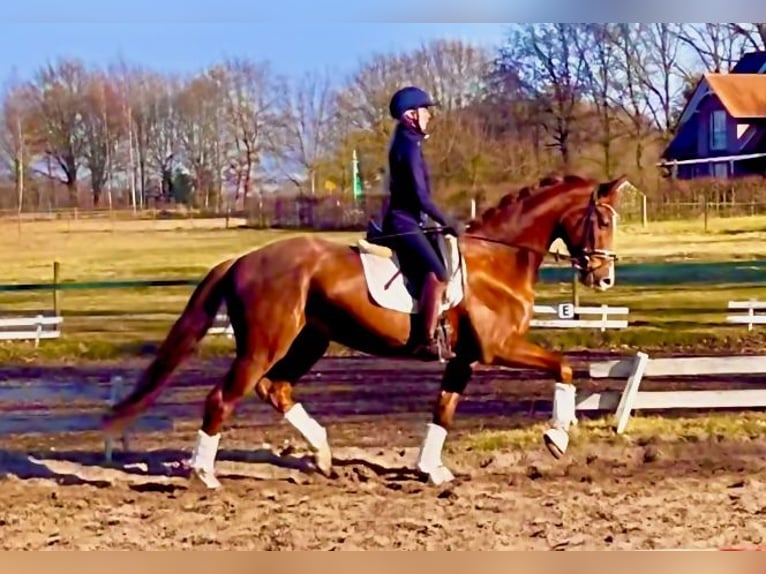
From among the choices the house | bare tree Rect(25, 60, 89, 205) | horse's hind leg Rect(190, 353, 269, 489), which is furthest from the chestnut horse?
bare tree Rect(25, 60, 89, 205)

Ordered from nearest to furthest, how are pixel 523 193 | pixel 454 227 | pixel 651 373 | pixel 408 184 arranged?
1. pixel 408 184
2. pixel 454 227
3. pixel 523 193
4. pixel 651 373

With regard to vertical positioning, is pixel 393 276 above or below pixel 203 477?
above

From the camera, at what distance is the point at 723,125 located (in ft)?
15.2

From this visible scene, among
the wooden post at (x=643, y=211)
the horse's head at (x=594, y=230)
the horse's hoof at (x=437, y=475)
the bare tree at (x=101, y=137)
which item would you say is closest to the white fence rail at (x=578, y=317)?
the horse's head at (x=594, y=230)

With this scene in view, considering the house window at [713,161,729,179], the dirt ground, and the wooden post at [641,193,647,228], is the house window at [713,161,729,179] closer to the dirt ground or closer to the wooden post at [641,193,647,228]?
the wooden post at [641,193,647,228]

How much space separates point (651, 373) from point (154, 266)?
2.03 metres

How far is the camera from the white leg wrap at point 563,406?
4.70 meters

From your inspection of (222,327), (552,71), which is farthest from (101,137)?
(552,71)

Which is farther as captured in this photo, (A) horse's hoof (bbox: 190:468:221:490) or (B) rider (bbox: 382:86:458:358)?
(A) horse's hoof (bbox: 190:468:221:490)

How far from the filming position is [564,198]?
4.66m

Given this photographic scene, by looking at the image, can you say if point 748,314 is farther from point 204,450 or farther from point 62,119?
point 62,119

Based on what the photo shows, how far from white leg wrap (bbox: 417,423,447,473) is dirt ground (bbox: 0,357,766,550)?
0.18 ft

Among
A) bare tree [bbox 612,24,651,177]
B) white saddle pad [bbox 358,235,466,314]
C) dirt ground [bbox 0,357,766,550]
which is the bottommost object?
dirt ground [bbox 0,357,766,550]

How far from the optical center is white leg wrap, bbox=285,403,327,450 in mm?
4672
